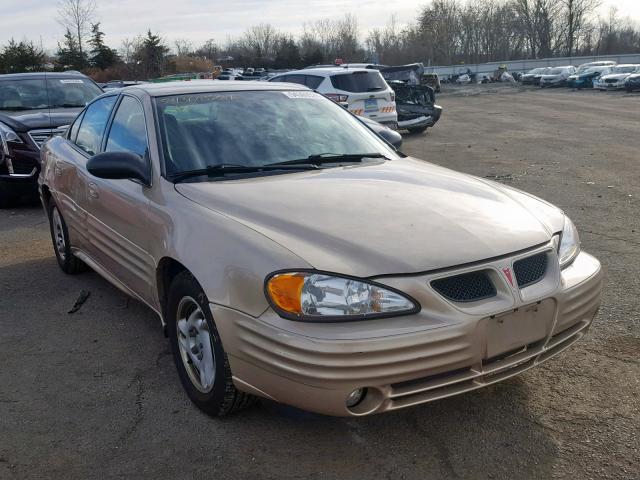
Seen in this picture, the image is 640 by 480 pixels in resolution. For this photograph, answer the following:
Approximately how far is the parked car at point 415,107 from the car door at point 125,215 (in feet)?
43.8

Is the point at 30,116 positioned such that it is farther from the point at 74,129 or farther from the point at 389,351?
the point at 389,351

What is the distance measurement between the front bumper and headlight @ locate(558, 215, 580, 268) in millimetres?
388

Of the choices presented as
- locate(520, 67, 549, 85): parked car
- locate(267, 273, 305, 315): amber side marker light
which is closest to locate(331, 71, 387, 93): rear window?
locate(267, 273, 305, 315): amber side marker light

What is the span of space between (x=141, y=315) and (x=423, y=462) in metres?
2.60

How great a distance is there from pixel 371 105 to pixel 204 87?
1022cm

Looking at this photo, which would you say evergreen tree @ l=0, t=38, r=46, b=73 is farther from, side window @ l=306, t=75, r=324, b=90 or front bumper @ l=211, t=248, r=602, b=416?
front bumper @ l=211, t=248, r=602, b=416

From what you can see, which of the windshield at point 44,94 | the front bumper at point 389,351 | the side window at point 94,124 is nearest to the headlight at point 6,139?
the windshield at point 44,94

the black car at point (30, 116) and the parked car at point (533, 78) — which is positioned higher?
the parked car at point (533, 78)

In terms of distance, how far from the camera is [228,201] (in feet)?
10.8

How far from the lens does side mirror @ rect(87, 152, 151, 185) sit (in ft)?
12.0

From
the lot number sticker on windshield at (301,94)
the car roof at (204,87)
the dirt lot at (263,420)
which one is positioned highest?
the car roof at (204,87)

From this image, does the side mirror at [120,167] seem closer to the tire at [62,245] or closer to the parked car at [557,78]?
the tire at [62,245]

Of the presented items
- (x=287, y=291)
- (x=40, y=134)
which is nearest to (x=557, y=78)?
(x=40, y=134)

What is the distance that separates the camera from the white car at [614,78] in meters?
40.8
